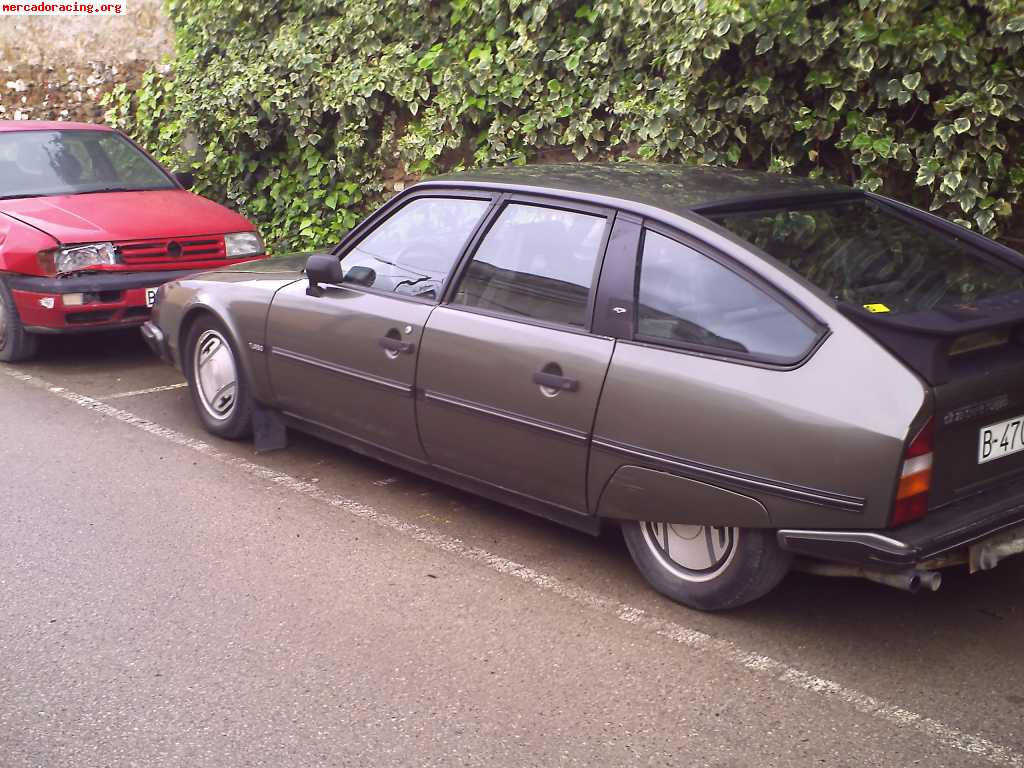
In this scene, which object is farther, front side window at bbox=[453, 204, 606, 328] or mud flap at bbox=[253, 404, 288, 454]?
mud flap at bbox=[253, 404, 288, 454]

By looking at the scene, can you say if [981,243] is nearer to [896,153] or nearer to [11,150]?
[896,153]

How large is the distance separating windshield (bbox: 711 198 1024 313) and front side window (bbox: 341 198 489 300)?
3.90 feet

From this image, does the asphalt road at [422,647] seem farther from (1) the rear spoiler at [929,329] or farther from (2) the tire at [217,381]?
(1) the rear spoiler at [929,329]

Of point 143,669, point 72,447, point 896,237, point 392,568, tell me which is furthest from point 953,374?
point 72,447

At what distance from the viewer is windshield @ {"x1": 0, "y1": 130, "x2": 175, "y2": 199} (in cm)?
805

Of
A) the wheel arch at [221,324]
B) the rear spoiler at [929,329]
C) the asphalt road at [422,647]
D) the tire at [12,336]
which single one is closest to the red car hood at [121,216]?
the tire at [12,336]

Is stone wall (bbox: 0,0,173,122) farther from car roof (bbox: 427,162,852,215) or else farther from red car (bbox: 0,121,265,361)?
car roof (bbox: 427,162,852,215)

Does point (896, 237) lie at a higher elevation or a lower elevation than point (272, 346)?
higher

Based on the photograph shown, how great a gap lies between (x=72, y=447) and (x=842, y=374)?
4091 mm

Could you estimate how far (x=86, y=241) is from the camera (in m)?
7.11

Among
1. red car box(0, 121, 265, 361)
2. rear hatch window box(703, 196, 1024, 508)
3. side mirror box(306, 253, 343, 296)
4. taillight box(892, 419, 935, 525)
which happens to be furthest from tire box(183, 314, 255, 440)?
taillight box(892, 419, 935, 525)

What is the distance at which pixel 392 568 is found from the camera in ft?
14.4

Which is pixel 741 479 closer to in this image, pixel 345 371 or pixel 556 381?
pixel 556 381

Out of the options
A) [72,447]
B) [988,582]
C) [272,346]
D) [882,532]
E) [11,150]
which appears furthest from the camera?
[11,150]
